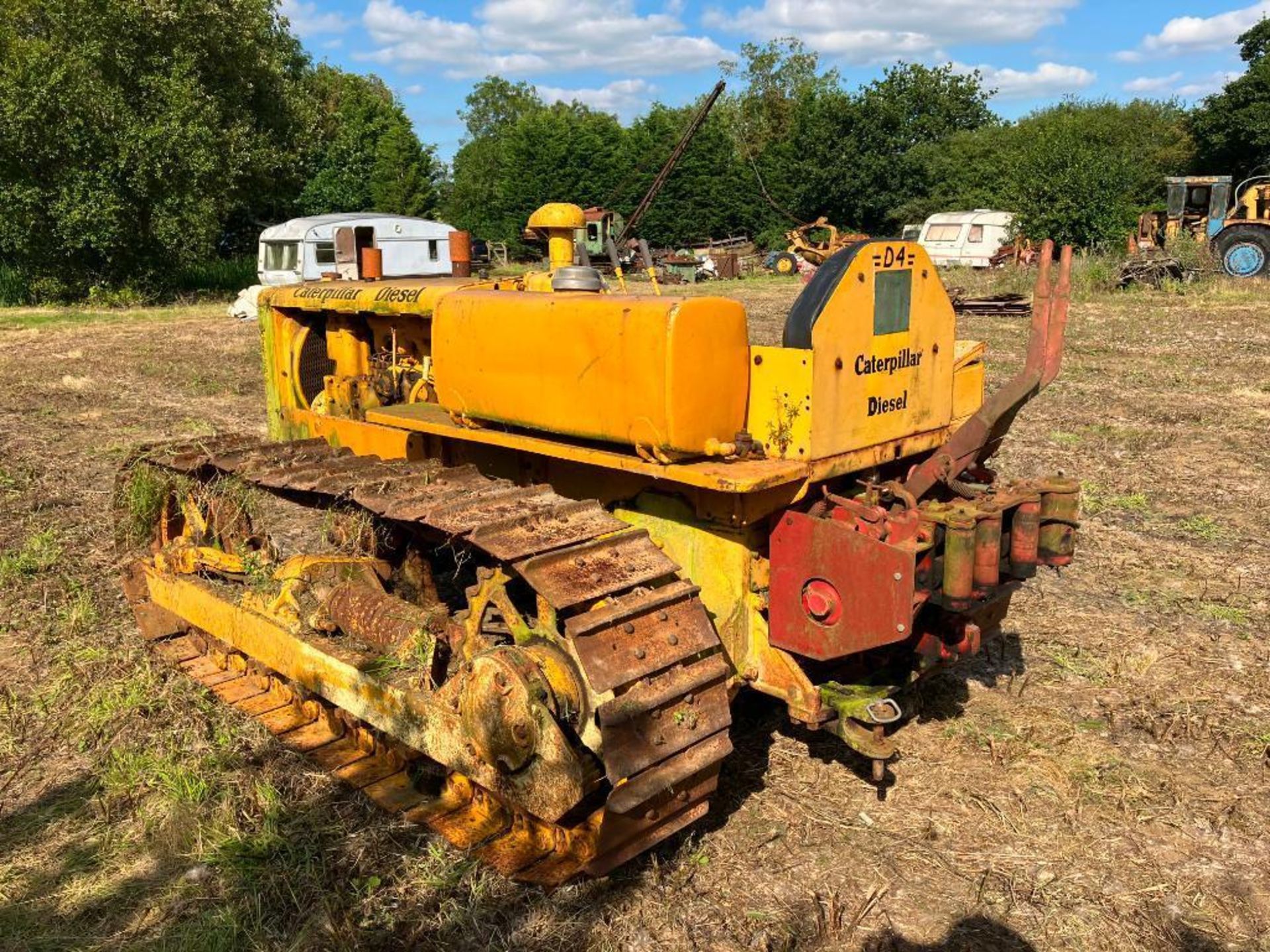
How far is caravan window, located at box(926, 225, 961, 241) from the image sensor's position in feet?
99.6

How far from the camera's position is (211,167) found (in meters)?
25.6

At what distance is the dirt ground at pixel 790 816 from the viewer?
3.47m

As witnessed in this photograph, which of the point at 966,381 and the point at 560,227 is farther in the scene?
the point at 560,227

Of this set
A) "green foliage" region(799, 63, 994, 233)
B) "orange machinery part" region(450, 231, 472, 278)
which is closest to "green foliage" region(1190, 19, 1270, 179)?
"green foliage" region(799, 63, 994, 233)

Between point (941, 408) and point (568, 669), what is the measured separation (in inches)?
81.3

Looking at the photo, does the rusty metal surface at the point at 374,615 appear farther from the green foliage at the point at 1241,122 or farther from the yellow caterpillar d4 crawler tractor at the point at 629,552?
the green foliage at the point at 1241,122

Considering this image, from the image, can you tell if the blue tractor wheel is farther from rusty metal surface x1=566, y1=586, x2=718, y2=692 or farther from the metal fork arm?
rusty metal surface x1=566, y1=586, x2=718, y2=692

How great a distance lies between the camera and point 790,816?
4.09 meters

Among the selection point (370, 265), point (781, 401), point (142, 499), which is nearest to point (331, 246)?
point (370, 265)

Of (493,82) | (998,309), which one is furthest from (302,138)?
(493,82)

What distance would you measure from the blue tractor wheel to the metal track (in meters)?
24.4

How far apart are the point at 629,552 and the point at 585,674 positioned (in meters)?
0.57

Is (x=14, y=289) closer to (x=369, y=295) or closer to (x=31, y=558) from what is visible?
(x=31, y=558)

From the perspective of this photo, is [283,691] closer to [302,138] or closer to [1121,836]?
[1121,836]
